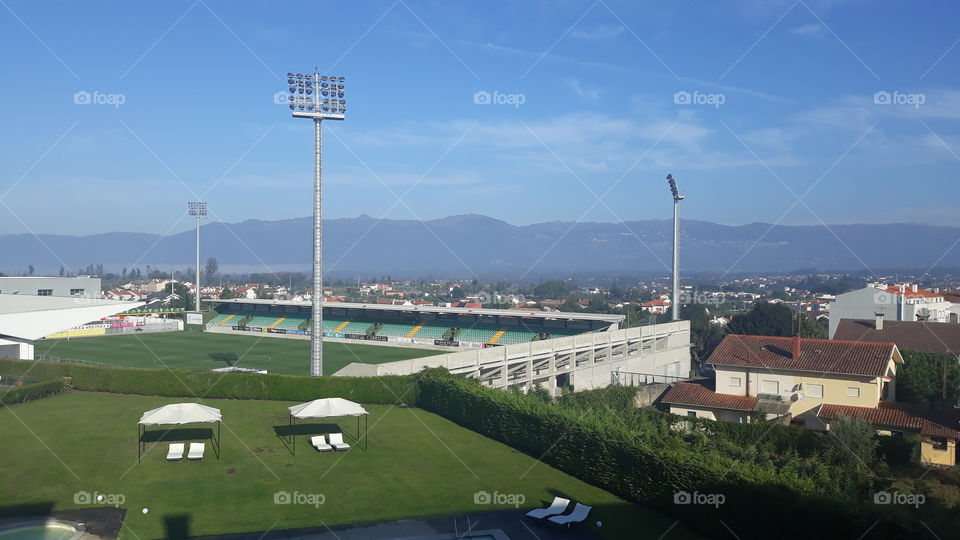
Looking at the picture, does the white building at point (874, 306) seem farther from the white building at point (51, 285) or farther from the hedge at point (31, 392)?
the white building at point (51, 285)

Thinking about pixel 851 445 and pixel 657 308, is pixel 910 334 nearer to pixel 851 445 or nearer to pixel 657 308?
pixel 851 445

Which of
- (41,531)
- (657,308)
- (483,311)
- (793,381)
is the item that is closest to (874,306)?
(483,311)

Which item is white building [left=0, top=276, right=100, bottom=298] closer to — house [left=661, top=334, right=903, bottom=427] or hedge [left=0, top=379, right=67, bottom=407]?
hedge [left=0, top=379, right=67, bottom=407]

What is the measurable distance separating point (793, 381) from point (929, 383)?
5.97 m

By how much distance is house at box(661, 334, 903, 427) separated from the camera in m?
24.1

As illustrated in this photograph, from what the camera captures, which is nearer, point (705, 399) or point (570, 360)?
point (705, 399)

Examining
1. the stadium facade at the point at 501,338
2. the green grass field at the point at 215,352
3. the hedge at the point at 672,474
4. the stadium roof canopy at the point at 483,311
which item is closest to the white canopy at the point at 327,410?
the hedge at the point at 672,474

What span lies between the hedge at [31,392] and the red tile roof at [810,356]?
22.8m

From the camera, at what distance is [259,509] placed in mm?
13141

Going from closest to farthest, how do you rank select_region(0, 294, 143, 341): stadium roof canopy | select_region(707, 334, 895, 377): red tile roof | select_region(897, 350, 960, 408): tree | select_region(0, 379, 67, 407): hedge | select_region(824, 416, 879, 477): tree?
select_region(824, 416, 879, 477): tree < select_region(0, 294, 143, 341): stadium roof canopy < select_region(0, 379, 67, 407): hedge < select_region(707, 334, 895, 377): red tile roof < select_region(897, 350, 960, 408): tree

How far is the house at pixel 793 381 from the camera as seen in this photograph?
78.9ft

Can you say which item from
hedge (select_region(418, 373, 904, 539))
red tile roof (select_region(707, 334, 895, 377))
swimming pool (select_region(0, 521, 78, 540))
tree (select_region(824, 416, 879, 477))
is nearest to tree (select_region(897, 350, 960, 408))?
red tile roof (select_region(707, 334, 895, 377))

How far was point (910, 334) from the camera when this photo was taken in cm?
3822

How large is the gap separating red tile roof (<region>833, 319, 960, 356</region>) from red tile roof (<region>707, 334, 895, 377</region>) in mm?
12623
